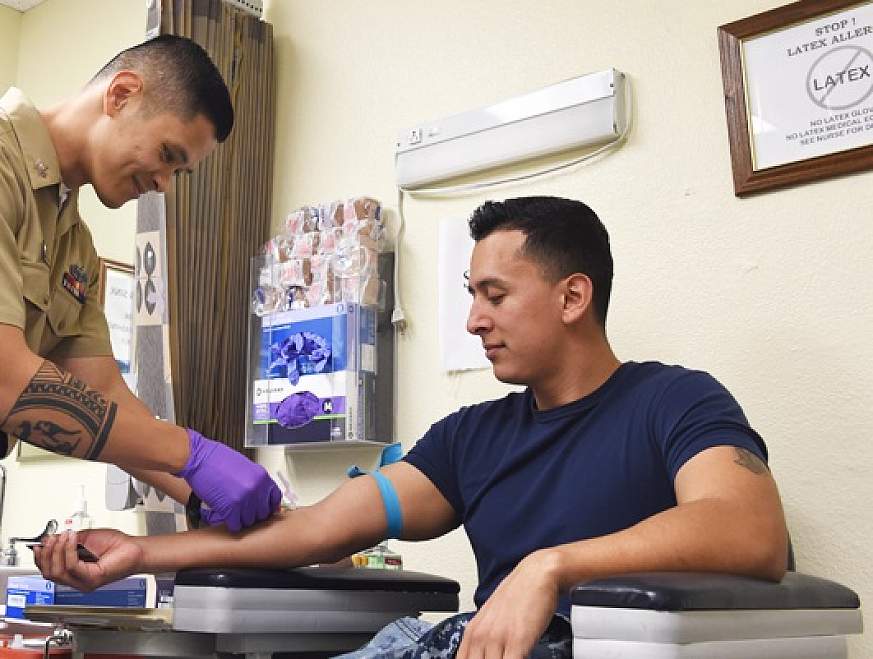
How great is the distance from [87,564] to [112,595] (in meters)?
0.48

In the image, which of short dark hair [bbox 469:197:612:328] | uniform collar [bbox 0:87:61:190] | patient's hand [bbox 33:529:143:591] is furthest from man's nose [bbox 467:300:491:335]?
uniform collar [bbox 0:87:61:190]

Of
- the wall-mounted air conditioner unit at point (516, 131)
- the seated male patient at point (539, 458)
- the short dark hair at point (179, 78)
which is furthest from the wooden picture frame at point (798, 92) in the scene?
the short dark hair at point (179, 78)

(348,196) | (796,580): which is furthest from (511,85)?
(796,580)

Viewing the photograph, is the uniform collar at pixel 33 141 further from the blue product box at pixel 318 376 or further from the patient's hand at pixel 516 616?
the patient's hand at pixel 516 616

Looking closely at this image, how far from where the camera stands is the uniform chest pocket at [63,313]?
1938mm

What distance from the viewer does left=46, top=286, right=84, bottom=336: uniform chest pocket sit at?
1.94 metres

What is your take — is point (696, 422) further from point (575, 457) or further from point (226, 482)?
point (226, 482)

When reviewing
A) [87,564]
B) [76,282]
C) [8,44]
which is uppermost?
[8,44]

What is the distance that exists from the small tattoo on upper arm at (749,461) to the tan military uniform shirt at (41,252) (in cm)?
113

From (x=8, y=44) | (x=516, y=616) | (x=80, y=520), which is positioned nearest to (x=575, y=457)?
(x=516, y=616)

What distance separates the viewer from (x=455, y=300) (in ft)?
7.82

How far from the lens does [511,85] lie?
2379 millimetres

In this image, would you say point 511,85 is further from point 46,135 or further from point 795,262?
point 46,135

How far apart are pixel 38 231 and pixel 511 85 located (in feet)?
3.77
